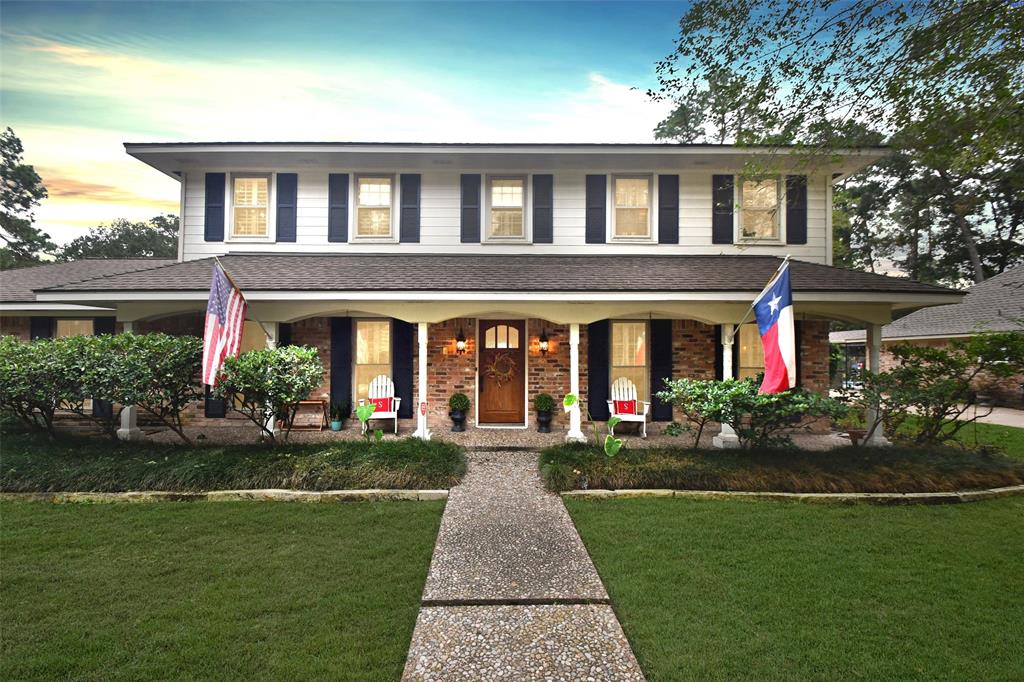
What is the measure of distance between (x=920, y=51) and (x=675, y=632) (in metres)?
6.74

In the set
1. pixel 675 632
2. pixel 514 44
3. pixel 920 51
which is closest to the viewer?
pixel 675 632

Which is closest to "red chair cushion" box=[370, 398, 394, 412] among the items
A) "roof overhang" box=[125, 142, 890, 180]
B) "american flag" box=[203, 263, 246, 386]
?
"american flag" box=[203, 263, 246, 386]

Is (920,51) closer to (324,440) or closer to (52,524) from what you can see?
(324,440)

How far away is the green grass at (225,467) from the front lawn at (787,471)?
181cm

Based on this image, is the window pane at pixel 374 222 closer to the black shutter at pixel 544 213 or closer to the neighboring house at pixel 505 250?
the neighboring house at pixel 505 250

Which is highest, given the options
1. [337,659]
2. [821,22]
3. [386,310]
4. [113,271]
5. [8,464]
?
[821,22]

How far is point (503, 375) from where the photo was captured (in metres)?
9.04

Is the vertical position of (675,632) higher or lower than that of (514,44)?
lower

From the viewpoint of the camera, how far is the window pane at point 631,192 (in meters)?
9.40

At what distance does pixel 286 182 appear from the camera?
30.5ft

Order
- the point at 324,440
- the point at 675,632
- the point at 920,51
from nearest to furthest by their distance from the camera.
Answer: the point at 675,632, the point at 920,51, the point at 324,440

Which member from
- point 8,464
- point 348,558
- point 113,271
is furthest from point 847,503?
point 113,271

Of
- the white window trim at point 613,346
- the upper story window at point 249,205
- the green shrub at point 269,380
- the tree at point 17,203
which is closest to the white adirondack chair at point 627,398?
the white window trim at point 613,346

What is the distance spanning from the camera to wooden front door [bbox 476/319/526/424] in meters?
9.02
